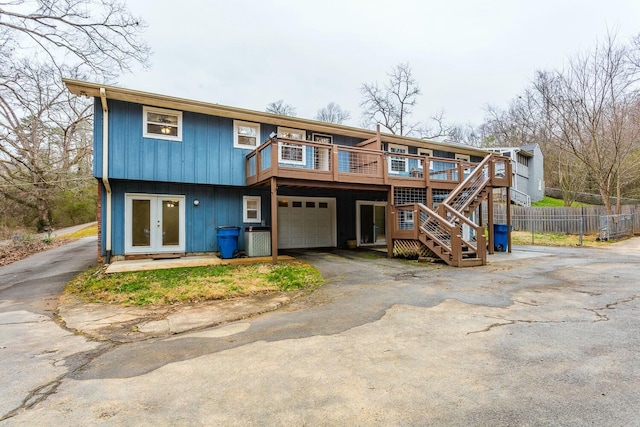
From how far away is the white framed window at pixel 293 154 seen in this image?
11.4 meters

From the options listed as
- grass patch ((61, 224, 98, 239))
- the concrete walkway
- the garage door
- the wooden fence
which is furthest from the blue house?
grass patch ((61, 224, 98, 239))

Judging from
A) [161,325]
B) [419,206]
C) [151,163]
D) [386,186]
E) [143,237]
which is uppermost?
[151,163]

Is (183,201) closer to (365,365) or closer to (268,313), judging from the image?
(268,313)

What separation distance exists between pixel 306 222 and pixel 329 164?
4.06 m

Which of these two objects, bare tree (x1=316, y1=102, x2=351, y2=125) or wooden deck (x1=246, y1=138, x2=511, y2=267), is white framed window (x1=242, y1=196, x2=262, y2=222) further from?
bare tree (x1=316, y1=102, x2=351, y2=125)

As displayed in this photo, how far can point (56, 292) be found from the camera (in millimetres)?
6578

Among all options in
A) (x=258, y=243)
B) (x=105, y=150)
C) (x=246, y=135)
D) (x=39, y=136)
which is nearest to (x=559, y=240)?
(x=258, y=243)

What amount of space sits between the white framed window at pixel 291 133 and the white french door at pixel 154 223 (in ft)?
14.1

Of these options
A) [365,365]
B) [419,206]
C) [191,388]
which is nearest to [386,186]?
Result: [419,206]

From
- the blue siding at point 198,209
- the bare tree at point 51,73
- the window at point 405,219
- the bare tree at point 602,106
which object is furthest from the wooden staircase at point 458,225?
the bare tree at point 602,106

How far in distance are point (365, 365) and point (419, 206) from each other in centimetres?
744

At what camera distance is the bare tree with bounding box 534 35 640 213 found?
17391 millimetres

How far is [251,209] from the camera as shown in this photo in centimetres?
1166

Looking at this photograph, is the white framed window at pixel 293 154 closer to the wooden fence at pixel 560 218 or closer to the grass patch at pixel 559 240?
the grass patch at pixel 559 240
